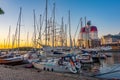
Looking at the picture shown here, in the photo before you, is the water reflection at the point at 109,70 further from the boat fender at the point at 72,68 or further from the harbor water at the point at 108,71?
Result: the boat fender at the point at 72,68

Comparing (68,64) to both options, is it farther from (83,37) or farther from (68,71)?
(83,37)

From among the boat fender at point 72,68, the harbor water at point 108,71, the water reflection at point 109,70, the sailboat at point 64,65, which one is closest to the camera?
the harbor water at point 108,71

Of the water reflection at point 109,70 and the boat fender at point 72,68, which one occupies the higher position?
the boat fender at point 72,68

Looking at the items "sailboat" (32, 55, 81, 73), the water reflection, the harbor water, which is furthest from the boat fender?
the water reflection

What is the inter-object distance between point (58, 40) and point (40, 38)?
17.8m

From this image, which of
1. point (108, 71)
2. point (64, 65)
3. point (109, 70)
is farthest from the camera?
point (109, 70)

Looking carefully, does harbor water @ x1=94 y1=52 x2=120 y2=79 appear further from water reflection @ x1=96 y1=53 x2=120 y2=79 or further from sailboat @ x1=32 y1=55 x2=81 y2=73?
sailboat @ x1=32 y1=55 x2=81 y2=73

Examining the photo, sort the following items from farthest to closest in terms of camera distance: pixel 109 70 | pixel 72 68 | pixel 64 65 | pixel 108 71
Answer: pixel 109 70 < pixel 108 71 < pixel 64 65 < pixel 72 68

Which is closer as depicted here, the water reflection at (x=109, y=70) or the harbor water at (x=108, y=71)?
the harbor water at (x=108, y=71)

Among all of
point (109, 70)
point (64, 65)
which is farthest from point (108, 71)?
point (64, 65)

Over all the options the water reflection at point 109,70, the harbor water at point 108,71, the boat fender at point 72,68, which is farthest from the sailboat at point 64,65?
the water reflection at point 109,70

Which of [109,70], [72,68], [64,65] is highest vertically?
[64,65]

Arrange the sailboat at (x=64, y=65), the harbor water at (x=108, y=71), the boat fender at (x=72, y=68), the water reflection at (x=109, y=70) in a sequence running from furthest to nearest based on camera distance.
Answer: the sailboat at (x=64, y=65) → the boat fender at (x=72, y=68) → the water reflection at (x=109, y=70) → the harbor water at (x=108, y=71)

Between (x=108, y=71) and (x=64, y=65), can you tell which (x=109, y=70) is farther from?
(x=64, y=65)
